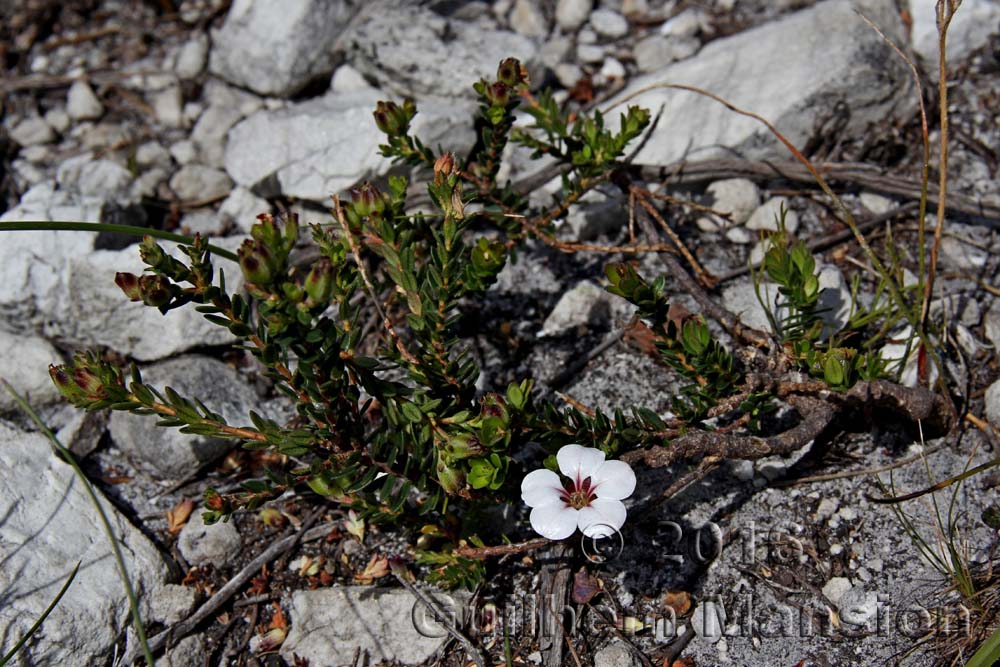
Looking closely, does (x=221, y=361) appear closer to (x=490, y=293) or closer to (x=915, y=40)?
(x=490, y=293)

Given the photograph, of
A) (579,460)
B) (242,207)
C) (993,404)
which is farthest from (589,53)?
(579,460)

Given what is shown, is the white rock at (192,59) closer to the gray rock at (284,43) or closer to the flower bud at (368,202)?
the gray rock at (284,43)

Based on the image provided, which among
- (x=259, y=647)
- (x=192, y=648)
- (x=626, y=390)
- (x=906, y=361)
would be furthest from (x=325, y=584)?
(x=906, y=361)

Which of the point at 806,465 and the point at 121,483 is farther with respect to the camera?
the point at 121,483

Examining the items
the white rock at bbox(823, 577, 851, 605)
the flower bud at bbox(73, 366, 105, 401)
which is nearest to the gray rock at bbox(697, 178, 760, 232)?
the white rock at bbox(823, 577, 851, 605)

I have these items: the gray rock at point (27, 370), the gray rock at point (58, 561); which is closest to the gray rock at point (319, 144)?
the gray rock at point (27, 370)

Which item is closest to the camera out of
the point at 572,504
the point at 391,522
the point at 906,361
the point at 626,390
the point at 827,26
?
the point at 572,504

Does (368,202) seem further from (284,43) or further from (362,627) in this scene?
(284,43)
